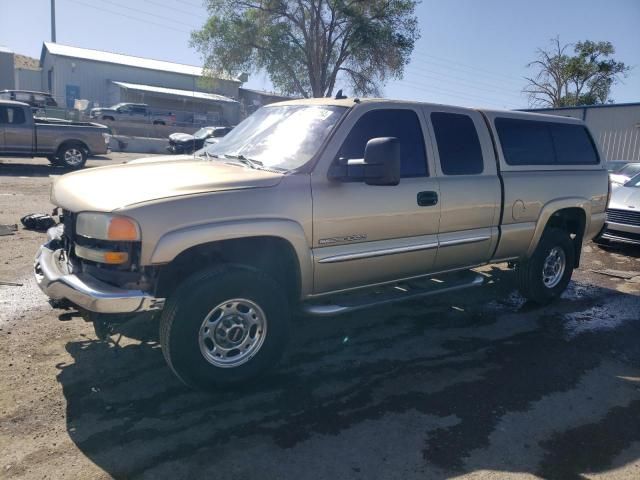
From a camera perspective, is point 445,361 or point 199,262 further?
point 445,361

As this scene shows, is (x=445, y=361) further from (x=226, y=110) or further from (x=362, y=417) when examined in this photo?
(x=226, y=110)

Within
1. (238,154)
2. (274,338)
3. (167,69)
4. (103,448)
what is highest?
(167,69)

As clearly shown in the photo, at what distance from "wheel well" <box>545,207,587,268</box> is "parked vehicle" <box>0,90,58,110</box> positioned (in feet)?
94.8

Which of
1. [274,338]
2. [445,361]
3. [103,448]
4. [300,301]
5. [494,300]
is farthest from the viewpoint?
[494,300]

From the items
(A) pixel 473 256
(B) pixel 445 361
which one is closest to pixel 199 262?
(B) pixel 445 361

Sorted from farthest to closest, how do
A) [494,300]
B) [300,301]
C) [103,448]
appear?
[494,300], [300,301], [103,448]

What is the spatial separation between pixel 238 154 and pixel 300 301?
1.32 metres

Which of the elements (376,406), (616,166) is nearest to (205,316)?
(376,406)

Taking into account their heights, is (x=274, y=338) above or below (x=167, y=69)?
below

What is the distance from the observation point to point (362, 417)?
3.45 meters

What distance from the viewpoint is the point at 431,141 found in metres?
4.64

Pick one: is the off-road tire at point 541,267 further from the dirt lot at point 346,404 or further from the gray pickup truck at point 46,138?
the gray pickup truck at point 46,138

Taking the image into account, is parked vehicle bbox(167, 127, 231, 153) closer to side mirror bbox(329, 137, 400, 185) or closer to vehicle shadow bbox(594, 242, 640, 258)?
vehicle shadow bbox(594, 242, 640, 258)

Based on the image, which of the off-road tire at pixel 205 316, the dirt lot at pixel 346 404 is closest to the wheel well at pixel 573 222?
the dirt lot at pixel 346 404
